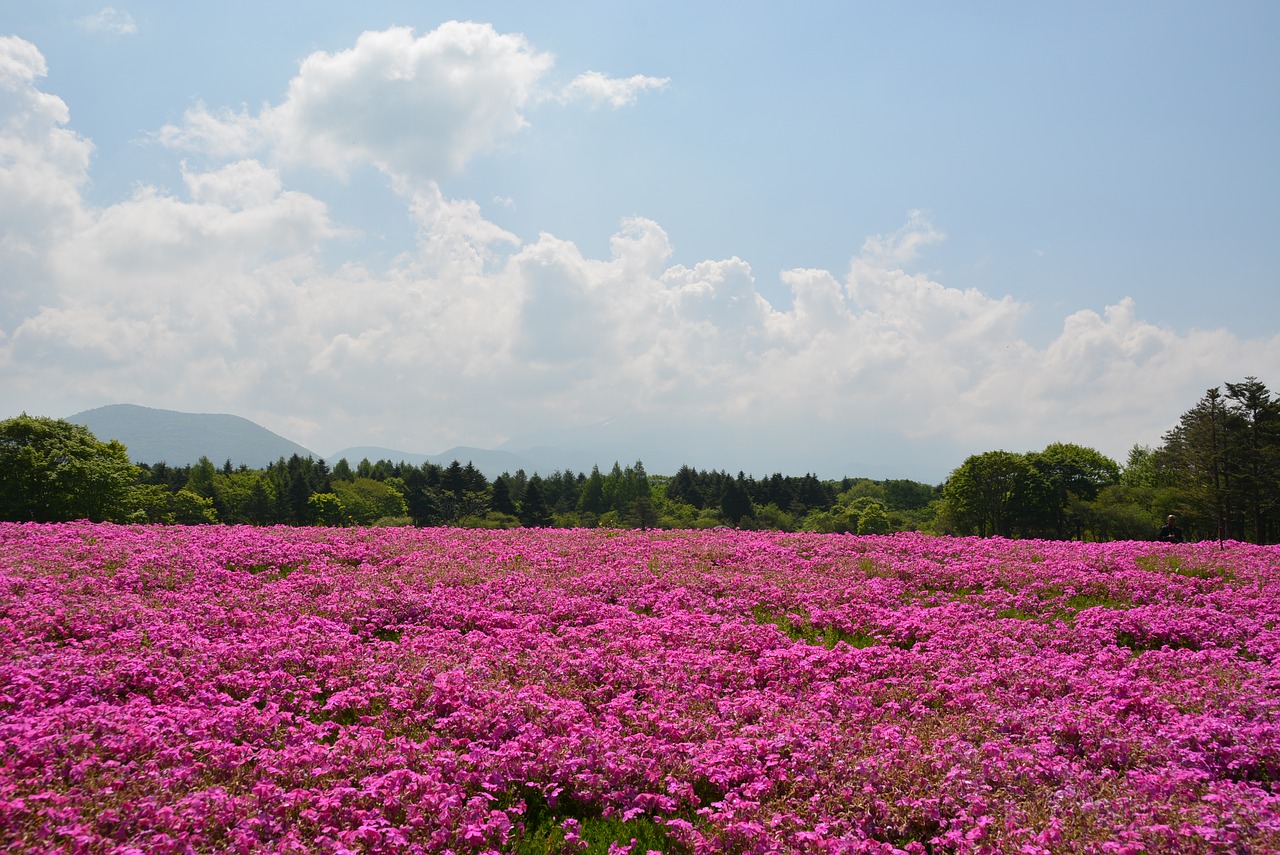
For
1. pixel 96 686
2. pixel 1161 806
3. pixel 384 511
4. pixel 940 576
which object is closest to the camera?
pixel 1161 806

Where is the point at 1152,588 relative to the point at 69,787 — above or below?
above

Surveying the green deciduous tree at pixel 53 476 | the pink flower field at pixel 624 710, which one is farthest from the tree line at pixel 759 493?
the pink flower field at pixel 624 710

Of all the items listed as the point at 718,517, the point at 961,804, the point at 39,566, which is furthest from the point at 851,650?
the point at 718,517

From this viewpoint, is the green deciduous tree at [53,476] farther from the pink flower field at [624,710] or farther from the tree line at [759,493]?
the pink flower field at [624,710]

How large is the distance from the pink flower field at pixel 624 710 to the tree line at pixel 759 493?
21398 millimetres

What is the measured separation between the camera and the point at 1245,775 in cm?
697

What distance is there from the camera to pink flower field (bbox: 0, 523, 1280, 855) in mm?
6066

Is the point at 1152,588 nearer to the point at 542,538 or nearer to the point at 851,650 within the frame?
the point at 851,650

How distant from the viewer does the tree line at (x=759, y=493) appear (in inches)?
1967

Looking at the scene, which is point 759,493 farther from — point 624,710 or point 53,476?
point 624,710

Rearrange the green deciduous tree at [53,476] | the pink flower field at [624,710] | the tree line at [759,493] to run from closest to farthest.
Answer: the pink flower field at [624,710], the green deciduous tree at [53,476], the tree line at [759,493]

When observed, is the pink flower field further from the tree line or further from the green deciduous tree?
the green deciduous tree

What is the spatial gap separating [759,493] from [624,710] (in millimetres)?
125236

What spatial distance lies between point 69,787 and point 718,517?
4238 inches
